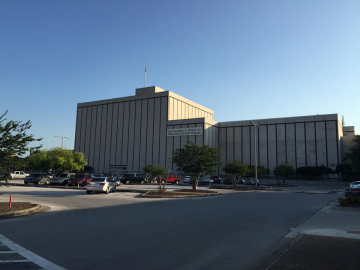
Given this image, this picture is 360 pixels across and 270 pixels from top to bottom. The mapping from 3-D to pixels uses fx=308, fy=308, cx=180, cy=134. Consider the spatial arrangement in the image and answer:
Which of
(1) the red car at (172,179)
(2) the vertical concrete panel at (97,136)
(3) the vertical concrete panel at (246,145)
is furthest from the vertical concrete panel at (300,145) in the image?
(2) the vertical concrete panel at (97,136)

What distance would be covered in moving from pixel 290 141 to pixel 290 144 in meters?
0.72

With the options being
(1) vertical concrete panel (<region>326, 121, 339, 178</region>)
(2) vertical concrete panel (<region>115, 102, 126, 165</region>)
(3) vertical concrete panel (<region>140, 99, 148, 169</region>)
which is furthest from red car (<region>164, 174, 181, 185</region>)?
(2) vertical concrete panel (<region>115, 102, 126, 165</region>)

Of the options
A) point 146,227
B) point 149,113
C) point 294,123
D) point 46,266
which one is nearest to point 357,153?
point 294,123

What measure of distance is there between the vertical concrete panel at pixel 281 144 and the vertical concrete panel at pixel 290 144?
0.92 metres

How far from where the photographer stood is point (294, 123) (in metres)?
73.6

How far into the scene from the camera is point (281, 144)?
74375 millimetres

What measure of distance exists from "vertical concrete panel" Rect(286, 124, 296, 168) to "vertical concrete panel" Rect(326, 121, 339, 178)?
24.5 ft

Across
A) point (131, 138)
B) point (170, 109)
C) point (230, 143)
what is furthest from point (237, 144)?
point (131, 138)

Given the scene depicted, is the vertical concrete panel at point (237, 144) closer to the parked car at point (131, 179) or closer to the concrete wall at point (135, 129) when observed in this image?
the concrete wall at point (135, 129)

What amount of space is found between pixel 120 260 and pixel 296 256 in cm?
380

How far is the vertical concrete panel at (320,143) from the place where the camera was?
226 ft

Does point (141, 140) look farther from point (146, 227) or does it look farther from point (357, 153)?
point (146, 227)

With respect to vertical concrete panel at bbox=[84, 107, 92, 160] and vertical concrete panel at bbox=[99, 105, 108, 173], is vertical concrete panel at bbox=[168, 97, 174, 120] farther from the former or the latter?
vertical concrete panel at bbox=[84, 107, 92, 160]

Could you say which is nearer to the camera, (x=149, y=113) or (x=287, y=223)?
(x=287, y=223)
